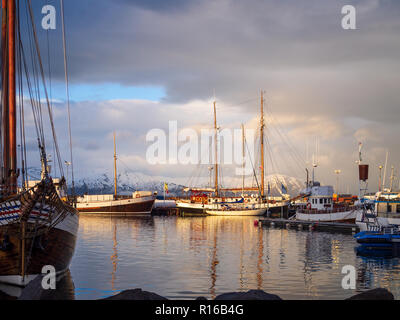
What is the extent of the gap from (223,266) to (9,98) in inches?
725

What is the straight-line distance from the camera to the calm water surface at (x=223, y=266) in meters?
24.6

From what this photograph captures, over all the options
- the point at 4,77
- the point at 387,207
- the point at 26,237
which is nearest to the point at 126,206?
the point at 387,207

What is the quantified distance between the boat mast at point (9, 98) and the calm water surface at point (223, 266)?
7469 millimetres

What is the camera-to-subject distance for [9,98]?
1119 inches

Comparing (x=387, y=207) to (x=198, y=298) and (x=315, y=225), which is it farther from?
(x=198, y=298)

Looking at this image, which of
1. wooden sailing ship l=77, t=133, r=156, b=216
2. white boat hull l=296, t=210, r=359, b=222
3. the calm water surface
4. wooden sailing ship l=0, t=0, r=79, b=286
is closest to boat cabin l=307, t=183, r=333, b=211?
white boat hull l=296, t=210, r=359, b=222

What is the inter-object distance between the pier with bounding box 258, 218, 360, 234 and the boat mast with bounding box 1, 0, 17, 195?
4304 centimetres

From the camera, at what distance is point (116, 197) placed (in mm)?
109688

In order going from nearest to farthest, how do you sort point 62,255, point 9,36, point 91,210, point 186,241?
point 62,255
point 9,36
point 186,241
point 91,210

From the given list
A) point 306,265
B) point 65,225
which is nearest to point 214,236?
point 306,265

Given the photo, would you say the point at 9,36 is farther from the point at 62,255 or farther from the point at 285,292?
the point at 285,292

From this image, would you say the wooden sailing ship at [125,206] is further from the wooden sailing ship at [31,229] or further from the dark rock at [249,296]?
the dark rock at [249,296]

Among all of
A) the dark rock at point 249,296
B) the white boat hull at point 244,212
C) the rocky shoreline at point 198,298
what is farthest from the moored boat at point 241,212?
the dark rock at point 249,296

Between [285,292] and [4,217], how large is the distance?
1491 centimetres
